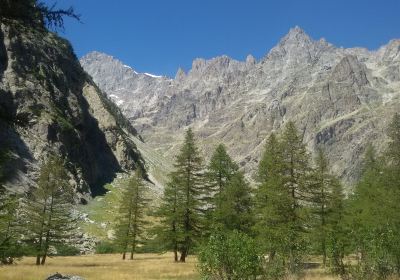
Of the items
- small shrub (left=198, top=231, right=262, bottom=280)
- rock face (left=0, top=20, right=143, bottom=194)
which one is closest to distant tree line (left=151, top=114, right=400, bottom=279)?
small shrub (left=198, top=231, right=262, bottom=280)

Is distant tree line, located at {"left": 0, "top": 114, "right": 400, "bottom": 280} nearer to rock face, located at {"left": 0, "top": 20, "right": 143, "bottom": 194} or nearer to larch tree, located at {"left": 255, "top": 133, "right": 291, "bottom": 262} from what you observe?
larch tree, located at {"left": 255, "top": 133, "right": 291, "bottom": 262}

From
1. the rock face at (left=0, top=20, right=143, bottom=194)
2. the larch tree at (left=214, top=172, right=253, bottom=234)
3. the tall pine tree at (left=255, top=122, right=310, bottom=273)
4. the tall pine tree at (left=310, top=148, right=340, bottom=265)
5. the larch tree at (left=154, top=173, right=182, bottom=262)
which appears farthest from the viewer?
the rock face at (left=0, top=20, right=143, bottom=194)

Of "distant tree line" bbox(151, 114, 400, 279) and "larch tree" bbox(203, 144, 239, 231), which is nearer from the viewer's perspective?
"distant tree line" bbox(151, 114, 400, 279)

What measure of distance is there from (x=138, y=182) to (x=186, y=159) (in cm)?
1362

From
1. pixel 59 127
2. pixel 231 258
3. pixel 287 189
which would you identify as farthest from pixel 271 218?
pixel 59 127

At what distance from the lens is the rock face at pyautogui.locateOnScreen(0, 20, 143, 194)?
107m

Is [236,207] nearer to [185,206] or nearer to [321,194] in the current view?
[185,206]

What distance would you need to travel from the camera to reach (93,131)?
150m

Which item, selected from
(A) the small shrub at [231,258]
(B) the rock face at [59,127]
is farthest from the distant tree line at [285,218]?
(B) the rock face at [59,127]

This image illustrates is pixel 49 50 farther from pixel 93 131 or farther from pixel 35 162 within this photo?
pixel 35 162

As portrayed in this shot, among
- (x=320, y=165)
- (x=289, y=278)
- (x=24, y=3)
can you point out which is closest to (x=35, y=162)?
(x=320, y=165)

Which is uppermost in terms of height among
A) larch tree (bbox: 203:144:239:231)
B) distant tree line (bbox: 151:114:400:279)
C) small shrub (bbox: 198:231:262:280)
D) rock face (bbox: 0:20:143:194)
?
rock face (bbox: 0:20:143:194)

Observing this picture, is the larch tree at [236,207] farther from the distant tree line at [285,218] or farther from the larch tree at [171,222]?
the larch tree at [171,222]

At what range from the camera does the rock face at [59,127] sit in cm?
10719
